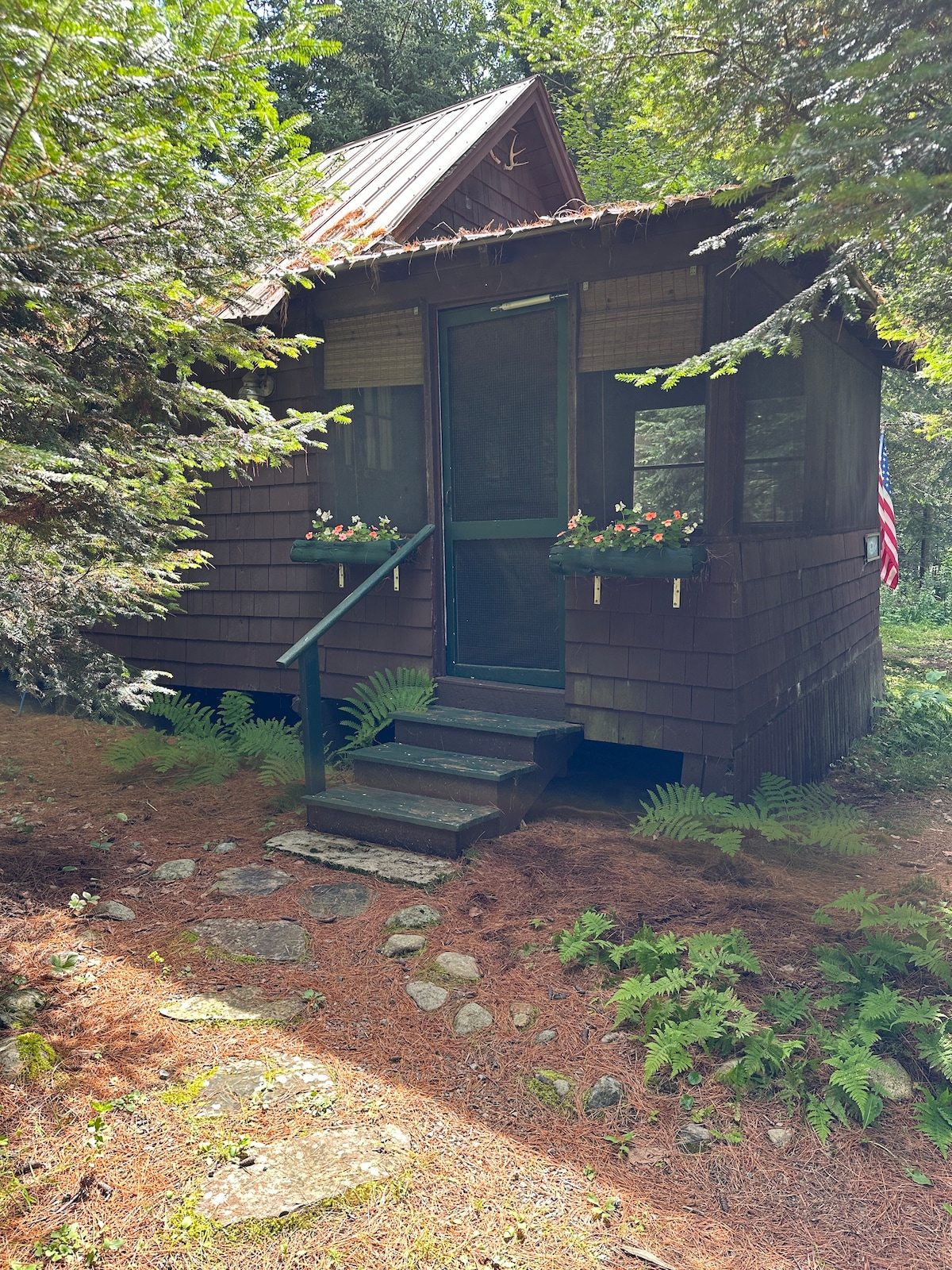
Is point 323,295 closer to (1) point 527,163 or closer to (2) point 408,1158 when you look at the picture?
(1) point 527,163

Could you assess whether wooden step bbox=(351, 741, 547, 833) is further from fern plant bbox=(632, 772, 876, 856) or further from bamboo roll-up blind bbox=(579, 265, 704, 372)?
bamboo roll-up blind bbox=(579, 265, 704, 372)

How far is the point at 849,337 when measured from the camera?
7.78 metres

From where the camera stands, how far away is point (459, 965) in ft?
12.0

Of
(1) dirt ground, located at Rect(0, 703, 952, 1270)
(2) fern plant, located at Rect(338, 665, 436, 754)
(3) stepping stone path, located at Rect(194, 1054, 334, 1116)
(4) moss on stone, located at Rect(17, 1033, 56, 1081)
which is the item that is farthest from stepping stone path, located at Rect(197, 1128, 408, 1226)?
(2) fern plant, located at Rect(338, 665, 436, 754)

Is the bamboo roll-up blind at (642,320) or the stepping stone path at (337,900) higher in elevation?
the bamboo roll-up blind at (642,320)

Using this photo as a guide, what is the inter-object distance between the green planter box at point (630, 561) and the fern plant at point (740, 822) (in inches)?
50.9

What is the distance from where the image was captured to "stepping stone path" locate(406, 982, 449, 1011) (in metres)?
3.41

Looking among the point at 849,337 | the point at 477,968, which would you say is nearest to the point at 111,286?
the point at 477,968

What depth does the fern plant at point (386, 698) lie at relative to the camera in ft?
19.8

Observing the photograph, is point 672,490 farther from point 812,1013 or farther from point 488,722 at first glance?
point 812,1013

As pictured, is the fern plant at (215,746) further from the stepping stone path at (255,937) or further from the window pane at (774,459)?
the window pane at (774,459)

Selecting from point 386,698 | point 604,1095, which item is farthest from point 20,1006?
point 386,698

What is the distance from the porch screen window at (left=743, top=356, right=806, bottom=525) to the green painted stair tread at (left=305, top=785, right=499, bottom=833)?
2475 millimetres

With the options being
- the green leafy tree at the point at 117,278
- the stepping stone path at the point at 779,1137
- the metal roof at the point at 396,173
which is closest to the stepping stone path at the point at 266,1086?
the stepping stone path at the point at 779,1137
